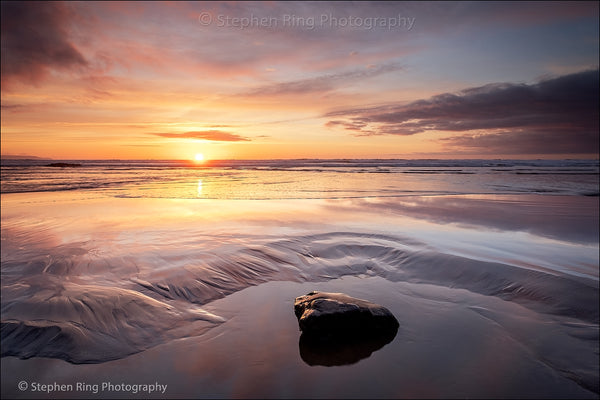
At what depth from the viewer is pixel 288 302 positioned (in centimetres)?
407

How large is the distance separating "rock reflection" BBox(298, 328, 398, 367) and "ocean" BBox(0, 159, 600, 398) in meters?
0.03

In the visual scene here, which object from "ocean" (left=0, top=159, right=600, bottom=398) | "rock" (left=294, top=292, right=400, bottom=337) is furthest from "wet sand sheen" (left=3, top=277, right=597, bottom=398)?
"rock" (left=294, top=292, right=400, bottom=337)

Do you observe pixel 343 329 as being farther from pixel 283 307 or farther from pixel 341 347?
pixel 283 307

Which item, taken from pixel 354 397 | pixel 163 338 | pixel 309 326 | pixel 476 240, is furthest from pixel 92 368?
pixel 476 240

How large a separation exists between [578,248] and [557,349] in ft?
15.1

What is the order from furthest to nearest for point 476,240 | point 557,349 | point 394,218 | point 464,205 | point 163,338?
point 464,205 → point 394,218 → point 476,240 → point 163,338 → point 557,349

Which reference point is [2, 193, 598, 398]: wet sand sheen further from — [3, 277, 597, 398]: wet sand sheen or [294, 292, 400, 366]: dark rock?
[294, 292, 400, 366]: dark rock

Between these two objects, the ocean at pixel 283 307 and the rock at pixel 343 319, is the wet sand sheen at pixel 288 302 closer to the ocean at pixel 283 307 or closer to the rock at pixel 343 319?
the ocean at pixel 283 307

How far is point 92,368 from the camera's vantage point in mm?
2793

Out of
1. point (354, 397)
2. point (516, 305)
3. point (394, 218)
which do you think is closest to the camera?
point (354, 397)

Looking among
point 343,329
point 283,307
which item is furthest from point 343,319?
point 283,307

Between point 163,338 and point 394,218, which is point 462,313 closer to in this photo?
point 163,338

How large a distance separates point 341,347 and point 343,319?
10.5 inches

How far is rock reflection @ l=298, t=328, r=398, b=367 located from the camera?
2.94 m
